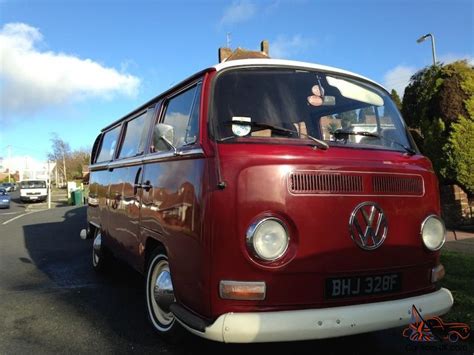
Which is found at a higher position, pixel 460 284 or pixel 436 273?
pixel 436 273

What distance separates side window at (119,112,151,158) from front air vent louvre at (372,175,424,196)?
8.01 feet

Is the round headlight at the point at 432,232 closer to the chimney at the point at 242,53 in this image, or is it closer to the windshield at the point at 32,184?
the chimney at the point at 242,53

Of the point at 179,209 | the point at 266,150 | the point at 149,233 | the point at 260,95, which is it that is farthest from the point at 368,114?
the point at 149,233

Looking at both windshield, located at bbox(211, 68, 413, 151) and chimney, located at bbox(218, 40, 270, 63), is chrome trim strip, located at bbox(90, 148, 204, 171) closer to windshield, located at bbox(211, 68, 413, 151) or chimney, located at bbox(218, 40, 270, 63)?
windshield, located at bbox(211, 68, 413, 151)

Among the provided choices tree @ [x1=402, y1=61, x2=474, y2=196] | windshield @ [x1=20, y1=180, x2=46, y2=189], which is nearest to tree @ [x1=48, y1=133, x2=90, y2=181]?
windshield @ [x1=20, y1=180, x2=46, y2=189]

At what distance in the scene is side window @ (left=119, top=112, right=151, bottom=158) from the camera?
494 cm

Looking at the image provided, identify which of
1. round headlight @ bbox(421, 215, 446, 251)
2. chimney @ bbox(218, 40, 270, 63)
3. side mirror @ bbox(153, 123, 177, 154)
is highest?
chimney @ bbox(218, 40, 270, 63)

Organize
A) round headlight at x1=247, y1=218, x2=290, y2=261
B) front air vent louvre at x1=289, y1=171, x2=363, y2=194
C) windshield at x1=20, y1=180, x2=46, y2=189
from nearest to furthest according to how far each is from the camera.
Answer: round headlight at x1=247, y1=218, x2=290, y2=261
front air vent louvre at x1=289, y1=171, x2=363, y2=194
windshield at x1=20, y1=180, x2=46, y2=189

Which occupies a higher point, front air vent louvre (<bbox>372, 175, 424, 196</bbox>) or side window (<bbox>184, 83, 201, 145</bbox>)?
side window (<bbox>184, 83, 201, 145</bbox>)

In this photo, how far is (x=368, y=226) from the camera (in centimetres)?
330

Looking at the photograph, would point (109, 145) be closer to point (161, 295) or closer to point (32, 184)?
point (161, 295)

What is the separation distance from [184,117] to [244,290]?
157 centimetres

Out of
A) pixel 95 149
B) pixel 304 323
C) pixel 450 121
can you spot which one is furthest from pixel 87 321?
pixel 450 121

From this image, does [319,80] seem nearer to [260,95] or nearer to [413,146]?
[260,95]
